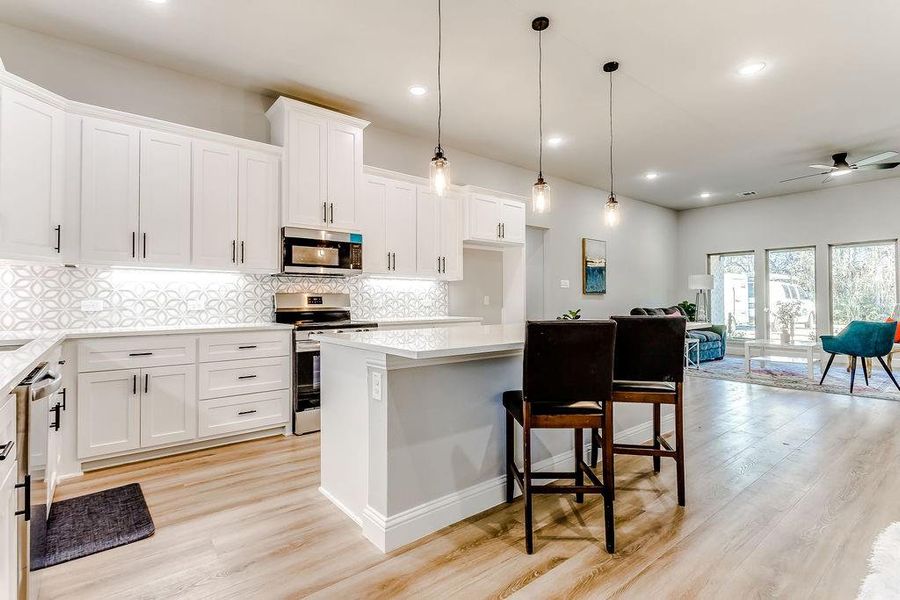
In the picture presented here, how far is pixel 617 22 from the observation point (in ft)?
10.1

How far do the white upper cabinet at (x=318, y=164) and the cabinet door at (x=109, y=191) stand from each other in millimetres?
1061

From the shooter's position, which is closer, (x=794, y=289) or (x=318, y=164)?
(x=318, y=164)

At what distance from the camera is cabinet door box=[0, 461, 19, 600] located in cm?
113

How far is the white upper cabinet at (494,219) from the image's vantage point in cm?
525

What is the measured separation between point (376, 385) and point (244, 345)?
1.87 metres

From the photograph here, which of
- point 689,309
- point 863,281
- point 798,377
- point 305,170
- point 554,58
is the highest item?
point 554,58

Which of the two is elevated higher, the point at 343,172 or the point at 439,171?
the point at 343,172

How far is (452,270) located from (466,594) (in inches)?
147

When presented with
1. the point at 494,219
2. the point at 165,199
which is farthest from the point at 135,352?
the point at 494,219

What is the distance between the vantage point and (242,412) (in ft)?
11.4

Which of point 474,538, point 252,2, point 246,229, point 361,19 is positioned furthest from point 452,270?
point 474,538

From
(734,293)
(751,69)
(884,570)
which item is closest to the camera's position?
(884,570)

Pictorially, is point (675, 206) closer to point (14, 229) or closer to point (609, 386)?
point (609, 386)

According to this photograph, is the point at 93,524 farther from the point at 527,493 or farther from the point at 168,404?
the point at 527,493
